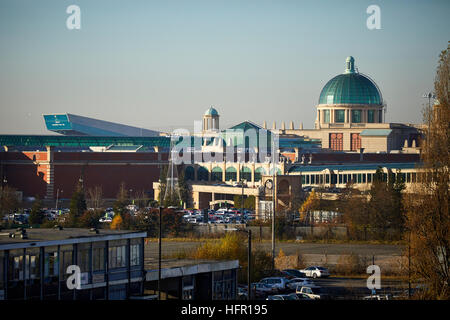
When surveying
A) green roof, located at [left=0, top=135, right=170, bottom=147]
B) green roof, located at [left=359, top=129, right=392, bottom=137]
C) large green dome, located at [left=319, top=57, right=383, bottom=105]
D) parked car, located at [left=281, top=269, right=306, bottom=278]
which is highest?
large green dome, located at [left=319, top=57, right=383, bottom=105]

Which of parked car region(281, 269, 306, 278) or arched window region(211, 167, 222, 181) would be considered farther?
arched window region(211, 167, 222, 181)

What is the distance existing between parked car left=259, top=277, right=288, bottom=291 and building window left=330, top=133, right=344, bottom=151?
2589 inches

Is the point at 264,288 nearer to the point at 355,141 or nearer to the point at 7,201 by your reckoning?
the point at 7,201

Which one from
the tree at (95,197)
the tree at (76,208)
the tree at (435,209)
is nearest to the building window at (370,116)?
the tree at (95,197)

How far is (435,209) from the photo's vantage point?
2502cm

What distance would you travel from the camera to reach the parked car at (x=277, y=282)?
111 feet

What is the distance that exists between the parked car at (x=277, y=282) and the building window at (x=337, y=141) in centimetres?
6576

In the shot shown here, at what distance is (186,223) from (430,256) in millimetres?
29687

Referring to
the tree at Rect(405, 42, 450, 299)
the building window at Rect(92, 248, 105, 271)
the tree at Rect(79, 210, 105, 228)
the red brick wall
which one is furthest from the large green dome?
the building window at Rect(92, 248, 105, 271)

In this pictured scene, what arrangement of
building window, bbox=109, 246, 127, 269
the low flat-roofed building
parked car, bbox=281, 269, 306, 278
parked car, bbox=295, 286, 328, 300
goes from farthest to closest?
parked car, bbox=281, 269, 306, 278, parked car, bbox=295, 286, 328, 300, building window, bbox=109, 246, 127, 269, the low flat-roofed building

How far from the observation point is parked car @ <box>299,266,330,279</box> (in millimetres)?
37438

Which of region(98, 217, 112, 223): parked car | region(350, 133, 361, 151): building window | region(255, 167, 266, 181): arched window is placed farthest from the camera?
region(350, 133, 361, 151): building window

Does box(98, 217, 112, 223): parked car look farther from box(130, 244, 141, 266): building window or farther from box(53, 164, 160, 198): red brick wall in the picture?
box(130, 244, 141, 266): building window
